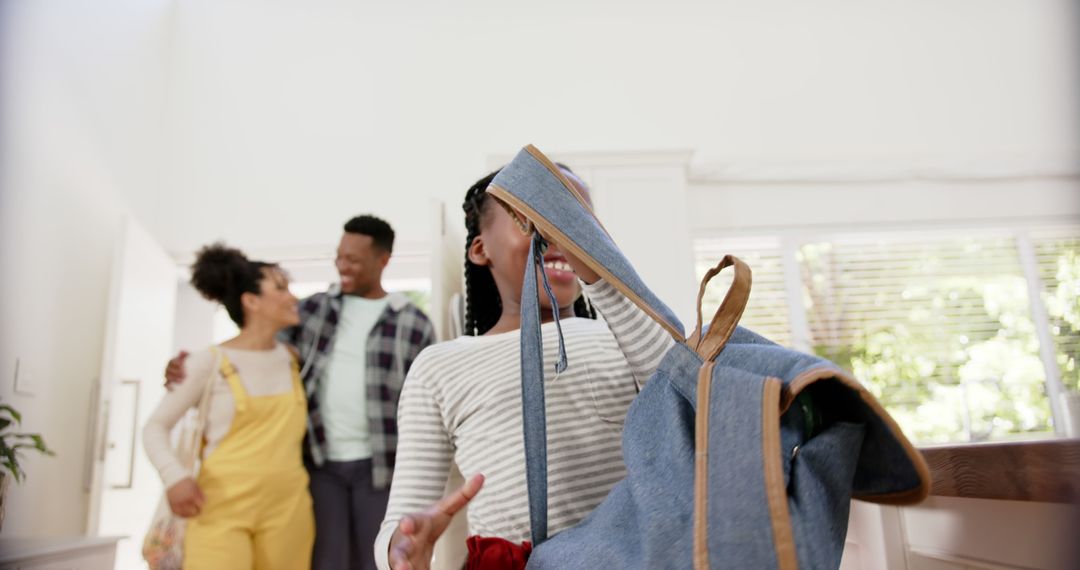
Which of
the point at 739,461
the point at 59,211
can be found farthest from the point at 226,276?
the point at 739,461

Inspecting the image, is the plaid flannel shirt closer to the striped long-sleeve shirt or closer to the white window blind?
the striped long-sleeve shirt

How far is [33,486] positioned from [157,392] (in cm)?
74

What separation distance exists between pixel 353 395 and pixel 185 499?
572mm

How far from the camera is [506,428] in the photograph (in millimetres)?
923

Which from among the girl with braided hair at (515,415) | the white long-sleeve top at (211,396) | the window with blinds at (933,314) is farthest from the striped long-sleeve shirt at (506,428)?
the window with blinds at (933,314)

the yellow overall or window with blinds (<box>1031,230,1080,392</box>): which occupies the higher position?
window with blinds (<box>1031,230,1080,392</box>)

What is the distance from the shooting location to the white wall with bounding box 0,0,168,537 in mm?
2914

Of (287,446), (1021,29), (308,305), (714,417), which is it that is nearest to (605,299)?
(714,417)

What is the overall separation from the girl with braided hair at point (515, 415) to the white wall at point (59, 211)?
258cm

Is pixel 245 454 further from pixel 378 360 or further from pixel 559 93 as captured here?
pixel 559 93

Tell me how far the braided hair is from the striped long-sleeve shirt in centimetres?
27

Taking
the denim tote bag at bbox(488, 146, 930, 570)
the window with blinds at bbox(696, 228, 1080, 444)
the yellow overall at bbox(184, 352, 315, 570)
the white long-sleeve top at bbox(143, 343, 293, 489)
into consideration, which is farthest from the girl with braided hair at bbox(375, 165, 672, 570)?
the window with blinds at bbox(696, 228, 1080, 444)

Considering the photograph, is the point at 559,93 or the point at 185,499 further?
the point at 559,93

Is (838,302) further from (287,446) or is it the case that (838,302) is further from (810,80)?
(287,446)
